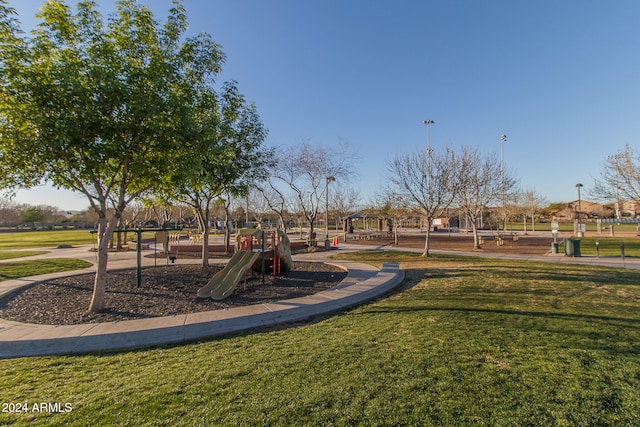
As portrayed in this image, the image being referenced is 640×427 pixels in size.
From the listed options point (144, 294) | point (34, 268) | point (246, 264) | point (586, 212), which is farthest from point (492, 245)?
point (586, 212)

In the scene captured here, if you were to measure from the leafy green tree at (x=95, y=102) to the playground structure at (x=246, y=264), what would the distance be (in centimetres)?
282

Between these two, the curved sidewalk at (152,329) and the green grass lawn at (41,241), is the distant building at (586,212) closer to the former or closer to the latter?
the curved sidewalk at (152,329)

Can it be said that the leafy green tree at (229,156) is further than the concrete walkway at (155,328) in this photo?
Yes

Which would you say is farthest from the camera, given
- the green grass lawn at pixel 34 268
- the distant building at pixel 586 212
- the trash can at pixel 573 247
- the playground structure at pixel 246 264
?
the distant building at pixel 586 212

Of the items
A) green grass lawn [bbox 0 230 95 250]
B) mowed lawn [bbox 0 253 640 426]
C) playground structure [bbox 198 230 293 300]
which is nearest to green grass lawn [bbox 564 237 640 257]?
mowed lawn [bbox 0 253 640 426]

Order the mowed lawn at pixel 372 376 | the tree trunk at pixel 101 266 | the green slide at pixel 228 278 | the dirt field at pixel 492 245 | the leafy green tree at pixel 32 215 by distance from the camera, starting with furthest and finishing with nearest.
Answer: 1. the leafy green tree at pixel 32 215
2. the dirt field at pixel 492 245
3. the green slide at pixel 228 278
4. the tree trunk at pixel 101 266
5. the mowed lawn at pixel 372 376

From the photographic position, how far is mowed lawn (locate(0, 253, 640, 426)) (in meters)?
3.09

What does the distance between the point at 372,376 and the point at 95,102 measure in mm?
7494

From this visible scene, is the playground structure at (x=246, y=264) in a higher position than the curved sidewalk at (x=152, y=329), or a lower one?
higher

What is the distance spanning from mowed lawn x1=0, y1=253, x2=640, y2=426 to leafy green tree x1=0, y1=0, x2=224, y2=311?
162 inches

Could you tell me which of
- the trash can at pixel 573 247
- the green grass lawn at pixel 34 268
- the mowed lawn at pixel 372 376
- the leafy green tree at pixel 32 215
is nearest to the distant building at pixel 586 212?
the trash can at pixel 573 247

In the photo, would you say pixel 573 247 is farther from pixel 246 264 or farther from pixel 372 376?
pixel 372 376

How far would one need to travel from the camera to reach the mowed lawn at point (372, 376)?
3090mm

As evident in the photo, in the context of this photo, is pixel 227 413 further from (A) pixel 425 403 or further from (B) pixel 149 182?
(B) pixel 149 182
